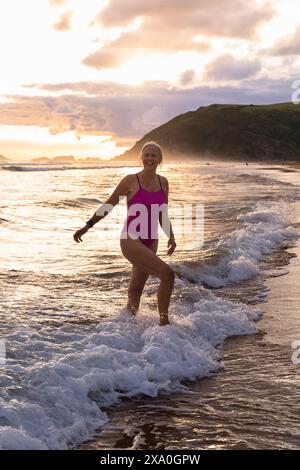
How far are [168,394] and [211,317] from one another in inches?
96.4

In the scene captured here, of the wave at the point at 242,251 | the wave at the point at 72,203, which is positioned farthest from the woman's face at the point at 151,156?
the wave at the point at 72,203

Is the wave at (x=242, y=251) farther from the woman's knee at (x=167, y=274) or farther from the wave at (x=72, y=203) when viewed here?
the wave at (x=72, y=203)

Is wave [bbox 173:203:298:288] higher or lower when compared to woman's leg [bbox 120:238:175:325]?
lower

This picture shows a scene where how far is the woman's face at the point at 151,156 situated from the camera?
6797mm

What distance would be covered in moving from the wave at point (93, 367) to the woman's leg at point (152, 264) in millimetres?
423

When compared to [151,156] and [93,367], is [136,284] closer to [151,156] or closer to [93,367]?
[151,156]

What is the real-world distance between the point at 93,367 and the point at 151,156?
254 centimetres

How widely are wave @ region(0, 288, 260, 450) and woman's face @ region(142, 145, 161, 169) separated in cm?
196

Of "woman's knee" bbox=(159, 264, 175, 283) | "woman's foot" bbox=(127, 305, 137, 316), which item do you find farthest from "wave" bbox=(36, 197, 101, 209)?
"woman's knee" bbox=(159, 264, 175, 283)

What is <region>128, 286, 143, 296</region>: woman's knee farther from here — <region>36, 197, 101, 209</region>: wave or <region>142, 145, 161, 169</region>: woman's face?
<region>36, 197, 101, 209</region>: wave

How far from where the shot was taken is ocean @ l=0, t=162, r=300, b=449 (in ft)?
15.3

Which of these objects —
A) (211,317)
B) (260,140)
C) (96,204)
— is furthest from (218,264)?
(260,140)

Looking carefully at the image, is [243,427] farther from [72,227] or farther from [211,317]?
[72,227]

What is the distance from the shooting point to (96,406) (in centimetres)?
512
